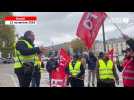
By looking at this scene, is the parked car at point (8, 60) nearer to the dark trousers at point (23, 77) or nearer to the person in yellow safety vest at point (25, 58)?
the person in yellow safety vest at point (25, 58)

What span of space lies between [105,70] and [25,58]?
1389mm

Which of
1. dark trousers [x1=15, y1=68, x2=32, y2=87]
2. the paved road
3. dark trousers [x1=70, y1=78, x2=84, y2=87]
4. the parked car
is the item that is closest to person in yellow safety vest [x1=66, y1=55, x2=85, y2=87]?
dark trousers [x1=70, y1=78, x2=84, y2=87]

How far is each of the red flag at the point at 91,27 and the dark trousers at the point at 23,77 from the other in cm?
110

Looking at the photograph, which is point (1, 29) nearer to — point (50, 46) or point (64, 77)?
point (50, 46)

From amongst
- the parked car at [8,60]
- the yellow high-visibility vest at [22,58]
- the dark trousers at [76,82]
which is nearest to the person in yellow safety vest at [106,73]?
the dark trousers at [76,82]

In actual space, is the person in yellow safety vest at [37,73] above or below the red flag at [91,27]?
below

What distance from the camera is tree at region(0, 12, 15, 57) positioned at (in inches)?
167

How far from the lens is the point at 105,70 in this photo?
4.61m

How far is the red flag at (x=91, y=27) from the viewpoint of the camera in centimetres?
441

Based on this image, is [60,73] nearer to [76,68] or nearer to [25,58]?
[76,68]

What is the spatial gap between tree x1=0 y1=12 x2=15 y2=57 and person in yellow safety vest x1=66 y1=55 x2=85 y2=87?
104 cm

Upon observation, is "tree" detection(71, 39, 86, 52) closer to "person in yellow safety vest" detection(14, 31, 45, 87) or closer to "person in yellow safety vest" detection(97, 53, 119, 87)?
"person in yellow safety vest" detection(97, 53, 119, 87)
